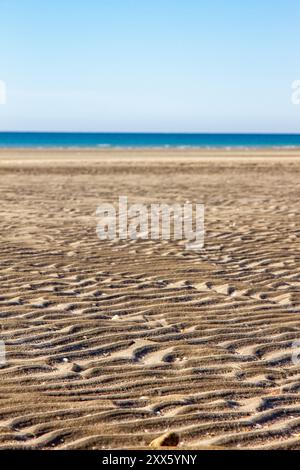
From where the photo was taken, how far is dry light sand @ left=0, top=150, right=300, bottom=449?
14.7 ft

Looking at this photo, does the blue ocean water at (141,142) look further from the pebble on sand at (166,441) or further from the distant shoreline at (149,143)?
the pebble on sand at (166,441)

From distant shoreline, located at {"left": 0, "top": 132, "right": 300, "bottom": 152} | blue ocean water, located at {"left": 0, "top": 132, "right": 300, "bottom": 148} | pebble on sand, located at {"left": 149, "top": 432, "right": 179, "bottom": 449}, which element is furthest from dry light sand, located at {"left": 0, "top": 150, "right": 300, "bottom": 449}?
blue ocean water, located at {"left": 0, "top": 132, "right": 300, "bottom": 148}

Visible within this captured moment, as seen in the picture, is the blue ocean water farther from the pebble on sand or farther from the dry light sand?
the pebble on sand

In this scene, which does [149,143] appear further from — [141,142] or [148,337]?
[148,337]

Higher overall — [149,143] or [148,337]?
[148,337]

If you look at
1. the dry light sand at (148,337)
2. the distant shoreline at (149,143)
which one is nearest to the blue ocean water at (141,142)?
the distant shoreline at (149,143)

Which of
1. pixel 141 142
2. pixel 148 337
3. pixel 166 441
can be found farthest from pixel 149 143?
pixel 166 441

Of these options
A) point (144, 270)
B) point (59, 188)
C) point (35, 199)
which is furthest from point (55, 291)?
point (59, 188)

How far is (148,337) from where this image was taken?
20.0ft

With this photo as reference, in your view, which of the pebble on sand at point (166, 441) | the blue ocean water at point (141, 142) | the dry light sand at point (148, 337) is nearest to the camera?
the pebble on sand at point (166, 441)

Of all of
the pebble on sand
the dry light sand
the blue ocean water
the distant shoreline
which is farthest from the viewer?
the blue ocean water

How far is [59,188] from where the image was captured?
19656mm

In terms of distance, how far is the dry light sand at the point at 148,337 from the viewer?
4.48 metres
